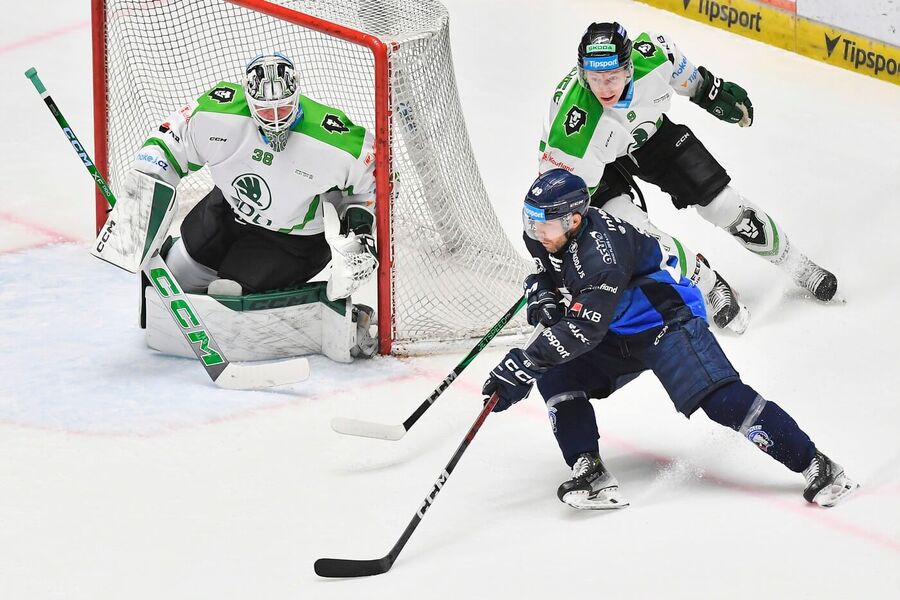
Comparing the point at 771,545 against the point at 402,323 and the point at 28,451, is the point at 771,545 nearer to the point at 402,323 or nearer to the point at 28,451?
the point at 402,323

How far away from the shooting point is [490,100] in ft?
22.3

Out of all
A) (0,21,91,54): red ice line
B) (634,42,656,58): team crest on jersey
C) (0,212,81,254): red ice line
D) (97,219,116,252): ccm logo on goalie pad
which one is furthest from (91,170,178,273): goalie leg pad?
(0,21,91,54): red ice line

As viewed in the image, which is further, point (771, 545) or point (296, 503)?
point (296, 503)

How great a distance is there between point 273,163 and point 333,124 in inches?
8.5

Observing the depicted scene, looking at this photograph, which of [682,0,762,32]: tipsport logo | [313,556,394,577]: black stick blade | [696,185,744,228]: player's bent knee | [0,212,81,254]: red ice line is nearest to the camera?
[313,556,394,577]: black stick blade

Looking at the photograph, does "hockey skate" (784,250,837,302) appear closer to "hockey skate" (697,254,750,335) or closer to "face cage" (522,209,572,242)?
"hockey skate" (697,254,750,335)

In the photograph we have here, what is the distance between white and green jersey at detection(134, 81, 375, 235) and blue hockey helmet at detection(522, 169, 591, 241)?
102cm

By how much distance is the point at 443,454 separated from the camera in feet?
13.9

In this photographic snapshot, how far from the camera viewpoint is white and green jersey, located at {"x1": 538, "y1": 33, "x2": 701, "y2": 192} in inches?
181

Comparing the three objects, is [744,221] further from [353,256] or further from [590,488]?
[590,488]

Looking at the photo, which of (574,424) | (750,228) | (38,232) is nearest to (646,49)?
(750,228)

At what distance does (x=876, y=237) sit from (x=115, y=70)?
2.72 metres

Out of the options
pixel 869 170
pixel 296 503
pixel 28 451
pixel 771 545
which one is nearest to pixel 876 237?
pixel 869 170

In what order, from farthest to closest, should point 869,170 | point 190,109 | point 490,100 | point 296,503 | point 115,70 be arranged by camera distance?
1. point 490,100
2. point 869,170
3. point 115,70
4. point 190,109
5. point 296,503
